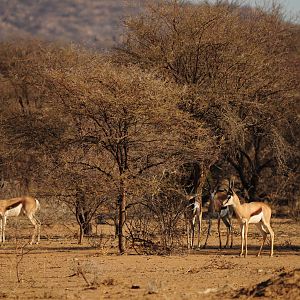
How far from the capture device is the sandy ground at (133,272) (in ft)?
41.4

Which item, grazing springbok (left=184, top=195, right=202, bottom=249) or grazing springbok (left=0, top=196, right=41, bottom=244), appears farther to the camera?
grazing springbok (left=0, top=196, right=41, bottom=244)

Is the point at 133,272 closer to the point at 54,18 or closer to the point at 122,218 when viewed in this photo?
the point at 122,218

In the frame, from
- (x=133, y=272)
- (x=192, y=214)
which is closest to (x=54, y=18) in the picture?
(x=192, y=214)

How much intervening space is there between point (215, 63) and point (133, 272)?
9.62m

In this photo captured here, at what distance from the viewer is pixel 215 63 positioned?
78.5ft

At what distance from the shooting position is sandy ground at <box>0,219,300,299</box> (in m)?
12.6

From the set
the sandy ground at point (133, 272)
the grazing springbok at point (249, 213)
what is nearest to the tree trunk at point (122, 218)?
the sandy ground at point (133, 272)

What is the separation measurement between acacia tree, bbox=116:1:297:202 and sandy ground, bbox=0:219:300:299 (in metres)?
3.76

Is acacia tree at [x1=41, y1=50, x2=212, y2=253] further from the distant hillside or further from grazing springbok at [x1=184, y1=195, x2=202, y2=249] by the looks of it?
the distant hillside

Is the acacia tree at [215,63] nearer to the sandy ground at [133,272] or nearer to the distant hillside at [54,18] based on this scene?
the sandy ground at [133,272]

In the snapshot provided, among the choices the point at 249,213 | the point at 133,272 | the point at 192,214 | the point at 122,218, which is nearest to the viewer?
the point at 133,272

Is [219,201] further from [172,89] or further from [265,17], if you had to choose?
[265,17]

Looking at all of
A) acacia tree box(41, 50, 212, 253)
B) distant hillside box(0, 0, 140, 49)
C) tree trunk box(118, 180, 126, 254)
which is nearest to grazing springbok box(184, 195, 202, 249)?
acacia tree box(41, 50, 212, 253)

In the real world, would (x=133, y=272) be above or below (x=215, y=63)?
below
